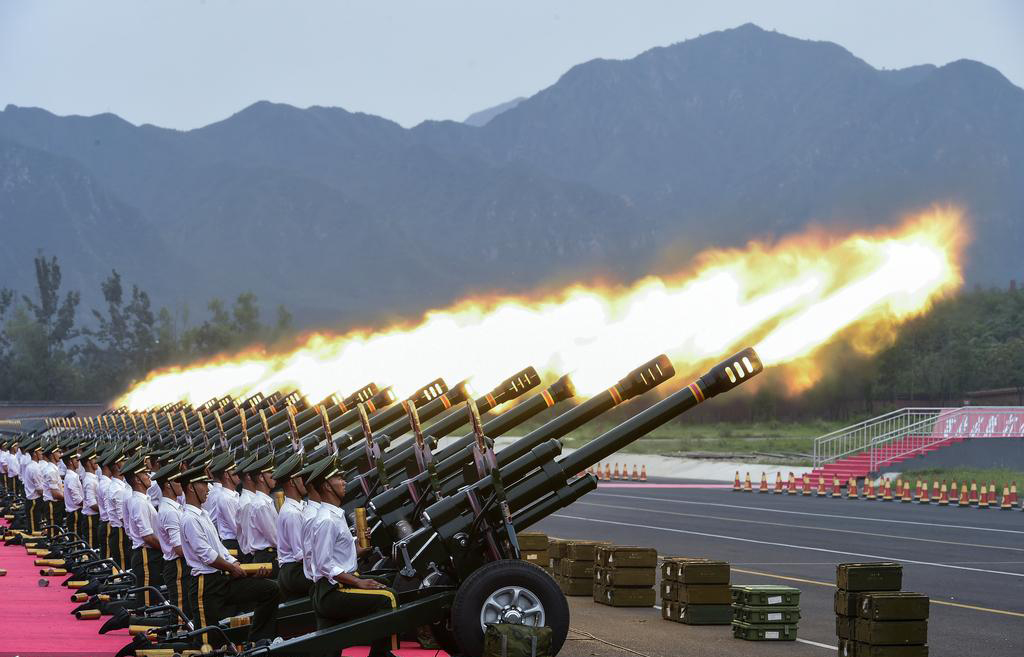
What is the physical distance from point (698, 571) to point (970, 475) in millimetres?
33199

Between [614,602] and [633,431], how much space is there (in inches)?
244

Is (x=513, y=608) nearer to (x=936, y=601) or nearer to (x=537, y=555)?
(x=537, y=555)

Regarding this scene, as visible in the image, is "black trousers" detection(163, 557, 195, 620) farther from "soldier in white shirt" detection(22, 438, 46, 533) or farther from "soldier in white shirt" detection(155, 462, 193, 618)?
"soldier in white shirt" detection(22, 438, 46, 533)

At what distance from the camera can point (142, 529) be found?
16844 mm

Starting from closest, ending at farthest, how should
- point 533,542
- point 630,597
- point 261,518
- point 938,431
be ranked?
point 261,518 → point 630,597 → point 533,542 → point 938,431

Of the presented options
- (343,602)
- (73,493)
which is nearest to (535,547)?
(73,493)

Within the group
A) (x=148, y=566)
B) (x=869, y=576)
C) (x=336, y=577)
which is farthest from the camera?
(x=148, y=566)

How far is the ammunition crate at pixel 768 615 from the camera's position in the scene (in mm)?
16438

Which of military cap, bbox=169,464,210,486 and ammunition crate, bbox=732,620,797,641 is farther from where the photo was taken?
ammunition crate, bbox=732,620,797,641

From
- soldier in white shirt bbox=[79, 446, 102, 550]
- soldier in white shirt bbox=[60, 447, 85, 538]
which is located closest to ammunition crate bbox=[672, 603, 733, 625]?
soldier in white shirt bbox=[79, 446, 102, 550]

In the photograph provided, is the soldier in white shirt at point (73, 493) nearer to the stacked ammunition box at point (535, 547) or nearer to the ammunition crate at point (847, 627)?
the stacked ammunition box at point (535, 547)

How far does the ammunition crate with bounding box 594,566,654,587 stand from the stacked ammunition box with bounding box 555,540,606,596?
1.16m

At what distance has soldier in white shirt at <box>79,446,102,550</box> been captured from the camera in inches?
854

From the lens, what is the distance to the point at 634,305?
20078 mm
